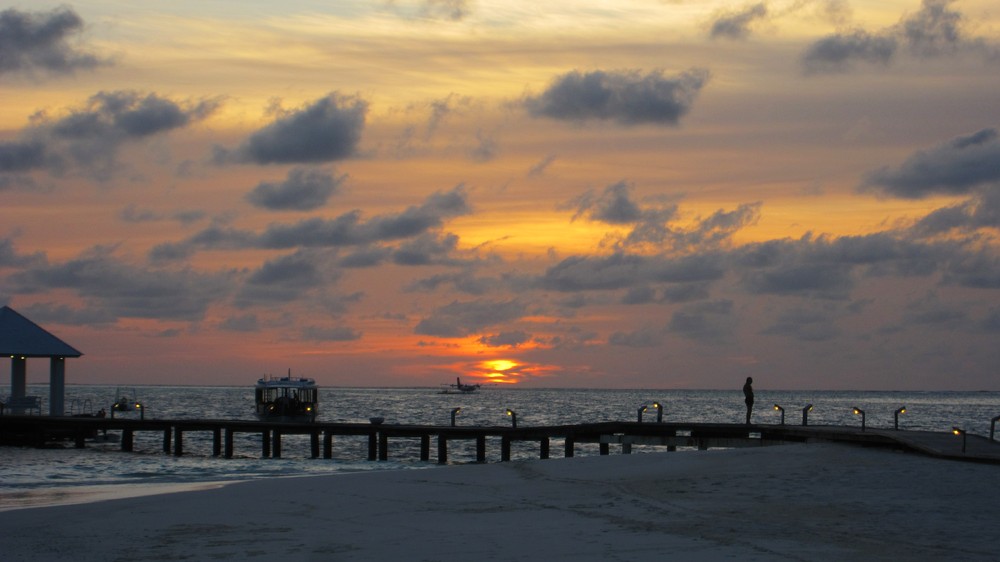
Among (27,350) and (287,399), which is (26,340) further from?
(287,399)

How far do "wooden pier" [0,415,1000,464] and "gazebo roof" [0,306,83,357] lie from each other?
373 cm

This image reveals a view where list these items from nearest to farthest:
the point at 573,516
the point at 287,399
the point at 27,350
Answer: the point at 573,516
the point at 27,350
the point at 287,399

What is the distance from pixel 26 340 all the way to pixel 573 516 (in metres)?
50.6

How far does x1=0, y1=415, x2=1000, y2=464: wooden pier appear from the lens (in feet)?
106

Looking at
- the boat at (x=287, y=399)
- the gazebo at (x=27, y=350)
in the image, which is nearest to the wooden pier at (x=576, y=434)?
the gazebo at (x=27, y=350)

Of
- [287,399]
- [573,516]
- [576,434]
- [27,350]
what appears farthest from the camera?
[287,399]

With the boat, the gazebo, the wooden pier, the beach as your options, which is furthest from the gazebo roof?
the beach

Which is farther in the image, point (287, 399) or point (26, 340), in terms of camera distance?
point (287, 399)

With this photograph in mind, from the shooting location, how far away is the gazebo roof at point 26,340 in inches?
2434

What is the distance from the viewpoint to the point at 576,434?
148 feet

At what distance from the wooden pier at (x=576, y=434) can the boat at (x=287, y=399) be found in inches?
478

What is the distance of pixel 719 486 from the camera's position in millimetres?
24453

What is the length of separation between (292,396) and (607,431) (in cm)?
3483

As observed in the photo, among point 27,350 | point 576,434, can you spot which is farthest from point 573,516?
point 27,350
